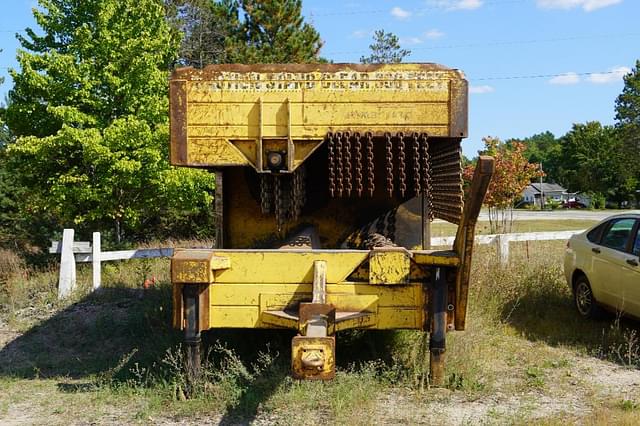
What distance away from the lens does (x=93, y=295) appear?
971cm

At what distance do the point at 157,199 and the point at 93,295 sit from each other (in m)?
5.33

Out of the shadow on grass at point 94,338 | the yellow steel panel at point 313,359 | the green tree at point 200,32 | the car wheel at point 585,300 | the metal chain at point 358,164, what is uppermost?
the green tree at point 200,32

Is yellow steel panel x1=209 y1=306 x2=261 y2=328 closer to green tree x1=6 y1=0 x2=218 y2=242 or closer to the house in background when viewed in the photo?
green tree x1=6 y1=0 x2=218 y2=242

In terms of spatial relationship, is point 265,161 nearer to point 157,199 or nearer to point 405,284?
point 405,284

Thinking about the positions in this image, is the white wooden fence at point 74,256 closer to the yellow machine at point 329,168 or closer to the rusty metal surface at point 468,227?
the yellow machine at point 329,168

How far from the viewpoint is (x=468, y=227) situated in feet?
15.6

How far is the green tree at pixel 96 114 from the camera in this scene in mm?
13078

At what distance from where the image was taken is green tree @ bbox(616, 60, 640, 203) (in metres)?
63.0

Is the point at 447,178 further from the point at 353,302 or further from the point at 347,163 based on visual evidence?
the point at 353,302

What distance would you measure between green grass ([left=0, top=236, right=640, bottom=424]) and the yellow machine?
433 mm

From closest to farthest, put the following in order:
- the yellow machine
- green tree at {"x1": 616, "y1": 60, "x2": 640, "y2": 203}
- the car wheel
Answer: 1. the yellow machine
2. the car wheel
3. green tree at {"x1": 616, "y1": 60, "x2": 640, "y2": 203}

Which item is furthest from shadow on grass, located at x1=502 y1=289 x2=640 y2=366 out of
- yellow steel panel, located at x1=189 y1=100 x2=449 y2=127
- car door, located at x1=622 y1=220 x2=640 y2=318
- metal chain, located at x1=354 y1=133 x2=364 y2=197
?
yellow steel panel, located at x1=189 y1=100 x2=449 y2=127

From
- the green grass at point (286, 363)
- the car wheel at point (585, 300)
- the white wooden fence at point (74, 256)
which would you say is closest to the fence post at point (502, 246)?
the green grass at point (286, 363)

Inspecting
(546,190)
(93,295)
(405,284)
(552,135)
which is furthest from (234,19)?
(552,135)
